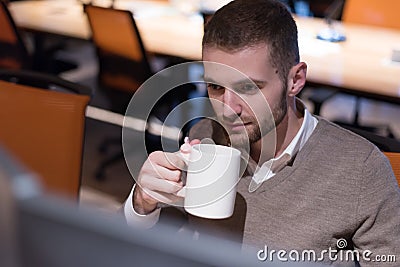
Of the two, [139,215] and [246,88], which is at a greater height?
[246,88]

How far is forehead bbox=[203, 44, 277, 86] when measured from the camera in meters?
1.12

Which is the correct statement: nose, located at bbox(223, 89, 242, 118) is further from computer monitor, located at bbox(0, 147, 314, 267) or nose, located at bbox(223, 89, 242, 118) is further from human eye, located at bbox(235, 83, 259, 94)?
computer monitor, located at bbox(0, 147, 314, 267)

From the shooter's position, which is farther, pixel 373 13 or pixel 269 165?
pixel 373 13

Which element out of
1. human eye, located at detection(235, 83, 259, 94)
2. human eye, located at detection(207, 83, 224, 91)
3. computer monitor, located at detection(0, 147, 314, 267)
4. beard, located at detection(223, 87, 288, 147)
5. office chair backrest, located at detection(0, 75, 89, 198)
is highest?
computer monitor, located at detection(0, 147, 314, 267)

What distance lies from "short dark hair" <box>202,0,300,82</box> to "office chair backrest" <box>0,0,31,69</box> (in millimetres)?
1929

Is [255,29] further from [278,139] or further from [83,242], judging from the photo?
[83,242]

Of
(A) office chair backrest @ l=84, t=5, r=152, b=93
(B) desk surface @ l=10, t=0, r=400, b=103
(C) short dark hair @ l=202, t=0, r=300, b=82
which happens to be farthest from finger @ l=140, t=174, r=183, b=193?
(A) office chair backrest @ l=84, t=5, r=152, b=93

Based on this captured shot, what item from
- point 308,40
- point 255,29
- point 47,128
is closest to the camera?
point 255,29

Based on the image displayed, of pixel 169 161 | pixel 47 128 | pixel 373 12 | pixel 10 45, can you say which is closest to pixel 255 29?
pixel 169 161

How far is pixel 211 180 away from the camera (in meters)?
1.01

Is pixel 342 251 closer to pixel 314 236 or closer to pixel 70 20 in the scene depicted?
pixel 314 236

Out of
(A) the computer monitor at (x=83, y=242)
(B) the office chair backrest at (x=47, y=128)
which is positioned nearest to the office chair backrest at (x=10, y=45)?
(B) the office chair backrest at (x=47, y=128)

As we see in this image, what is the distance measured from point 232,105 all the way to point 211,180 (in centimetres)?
19

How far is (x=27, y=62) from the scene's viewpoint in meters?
2.95
